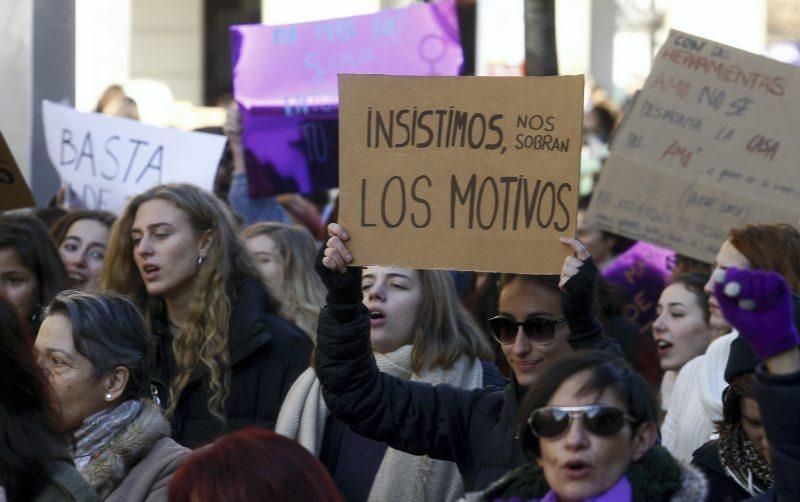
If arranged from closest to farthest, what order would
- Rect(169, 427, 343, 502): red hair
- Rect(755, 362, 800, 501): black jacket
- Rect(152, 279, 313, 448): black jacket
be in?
Rect(169, 427, 343, 502): red hair < Rect(755, 362, 800, 501): black jacket < Rect(152, 279, 313, 448): black jacket

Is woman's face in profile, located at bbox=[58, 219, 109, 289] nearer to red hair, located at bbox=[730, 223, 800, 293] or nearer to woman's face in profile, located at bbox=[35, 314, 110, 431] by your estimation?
woman's face in profile, located at bbox=[35, 314, 110, 431]

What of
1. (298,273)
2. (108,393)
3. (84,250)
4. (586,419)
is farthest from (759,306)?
(84,250)

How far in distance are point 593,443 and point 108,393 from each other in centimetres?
151

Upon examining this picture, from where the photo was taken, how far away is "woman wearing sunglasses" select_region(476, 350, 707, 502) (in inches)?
125

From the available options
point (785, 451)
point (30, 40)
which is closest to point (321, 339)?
point (785, 451)

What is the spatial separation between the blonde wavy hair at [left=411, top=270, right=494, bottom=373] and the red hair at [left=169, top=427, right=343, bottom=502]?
2.09 metres

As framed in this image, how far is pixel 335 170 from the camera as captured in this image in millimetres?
7523

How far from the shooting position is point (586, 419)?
321 centimetres

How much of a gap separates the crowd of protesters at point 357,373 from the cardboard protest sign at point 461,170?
0.10 metres

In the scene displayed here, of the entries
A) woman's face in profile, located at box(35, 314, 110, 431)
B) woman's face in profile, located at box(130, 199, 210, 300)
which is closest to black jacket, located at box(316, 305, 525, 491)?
woman's face in profile, located at box(35, 314, 110, 431)

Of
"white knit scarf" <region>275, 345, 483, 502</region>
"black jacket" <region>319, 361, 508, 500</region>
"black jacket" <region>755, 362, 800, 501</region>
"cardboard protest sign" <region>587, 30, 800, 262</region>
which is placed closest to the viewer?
"black jacket" <region>755, 362, 800, 501</region>

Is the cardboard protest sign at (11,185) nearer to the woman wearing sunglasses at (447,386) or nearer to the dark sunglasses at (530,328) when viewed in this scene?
the woman wearing sunglasses at (447,386)

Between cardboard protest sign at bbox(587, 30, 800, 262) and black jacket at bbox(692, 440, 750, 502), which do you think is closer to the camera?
black jacket at bbox(692, 440, 750, 502)

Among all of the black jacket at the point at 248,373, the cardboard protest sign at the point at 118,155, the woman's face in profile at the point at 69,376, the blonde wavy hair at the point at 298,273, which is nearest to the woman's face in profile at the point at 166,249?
the black jacket at the point at 248,373
